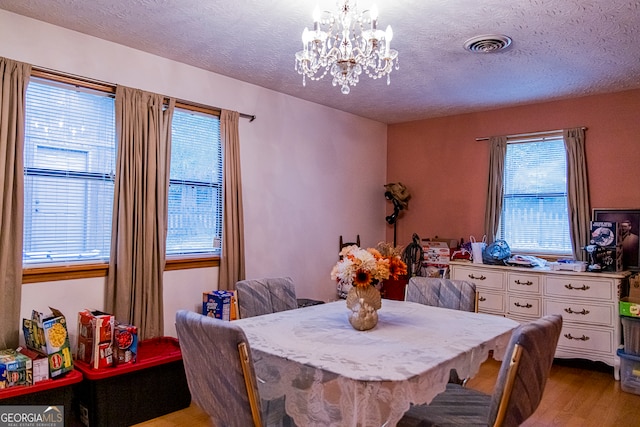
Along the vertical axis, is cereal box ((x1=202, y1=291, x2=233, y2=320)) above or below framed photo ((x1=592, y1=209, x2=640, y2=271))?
below

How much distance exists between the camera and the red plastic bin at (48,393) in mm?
2359

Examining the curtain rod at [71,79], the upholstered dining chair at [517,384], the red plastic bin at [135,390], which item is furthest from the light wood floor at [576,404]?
the curtain rod at [71,79]

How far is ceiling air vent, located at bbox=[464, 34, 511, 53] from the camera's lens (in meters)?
2.98

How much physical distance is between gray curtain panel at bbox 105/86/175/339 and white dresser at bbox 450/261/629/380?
9.97 ft

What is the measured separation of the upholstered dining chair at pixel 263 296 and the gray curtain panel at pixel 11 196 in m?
1.32

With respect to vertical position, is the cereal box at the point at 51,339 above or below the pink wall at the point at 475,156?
below

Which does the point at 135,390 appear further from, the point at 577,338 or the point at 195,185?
the point at 577,338

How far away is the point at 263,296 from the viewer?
9.12ft

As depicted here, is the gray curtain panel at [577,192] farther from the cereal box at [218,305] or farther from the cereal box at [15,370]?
the cereal box at [15,370]

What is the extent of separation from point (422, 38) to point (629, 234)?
2703 mm

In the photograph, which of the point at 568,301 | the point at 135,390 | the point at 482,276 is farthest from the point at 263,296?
the point at 568,301

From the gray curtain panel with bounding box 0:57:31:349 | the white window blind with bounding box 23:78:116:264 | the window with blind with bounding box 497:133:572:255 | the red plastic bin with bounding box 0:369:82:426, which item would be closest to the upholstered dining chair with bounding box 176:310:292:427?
the red plastic bin with bounding box 0:369:82:426

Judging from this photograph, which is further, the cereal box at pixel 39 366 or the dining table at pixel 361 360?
the cereal box at pixel 39 366

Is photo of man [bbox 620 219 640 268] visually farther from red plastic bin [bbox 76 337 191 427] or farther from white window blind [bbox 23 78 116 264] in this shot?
white window blind [bbox 23 78 116 264]
